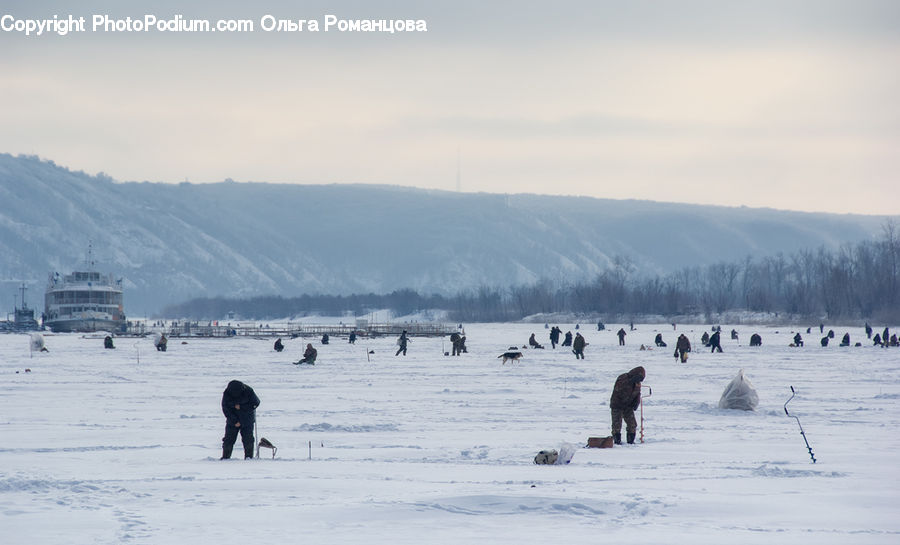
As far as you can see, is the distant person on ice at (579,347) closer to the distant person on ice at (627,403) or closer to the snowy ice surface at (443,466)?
the snowy ice surface at (443,466)

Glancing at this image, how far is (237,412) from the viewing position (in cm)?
1709

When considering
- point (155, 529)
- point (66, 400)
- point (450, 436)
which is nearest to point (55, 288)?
point (66, 400)

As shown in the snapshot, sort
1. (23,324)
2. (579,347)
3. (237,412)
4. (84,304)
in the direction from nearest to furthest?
1. (237,412)
2. (579,347)
3. (84,304)
4. (23,324)

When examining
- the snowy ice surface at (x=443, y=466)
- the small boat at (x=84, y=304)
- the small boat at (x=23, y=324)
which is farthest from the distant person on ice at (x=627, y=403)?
the small boat at (x=23, y=324)

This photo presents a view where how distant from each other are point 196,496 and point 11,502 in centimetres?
199

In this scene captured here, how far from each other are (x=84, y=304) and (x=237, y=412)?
97.5 meters

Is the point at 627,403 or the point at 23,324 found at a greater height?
the point at 23,324

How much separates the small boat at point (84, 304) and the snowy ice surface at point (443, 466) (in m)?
71.8

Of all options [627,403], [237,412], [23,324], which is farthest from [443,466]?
[23,324]

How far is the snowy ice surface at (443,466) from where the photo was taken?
12133 millimetres

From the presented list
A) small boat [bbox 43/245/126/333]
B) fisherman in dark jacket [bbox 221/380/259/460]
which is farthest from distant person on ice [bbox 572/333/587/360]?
small boat [bbox 43/245/126/333]

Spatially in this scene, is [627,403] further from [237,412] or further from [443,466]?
[237,412]

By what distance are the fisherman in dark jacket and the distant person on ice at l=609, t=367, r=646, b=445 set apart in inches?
230

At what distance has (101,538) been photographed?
448 inches
